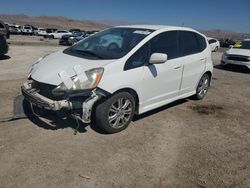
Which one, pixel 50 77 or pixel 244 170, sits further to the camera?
pixel 50 77

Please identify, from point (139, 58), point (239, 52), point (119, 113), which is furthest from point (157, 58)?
point (239, 52)

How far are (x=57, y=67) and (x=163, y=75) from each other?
198cm

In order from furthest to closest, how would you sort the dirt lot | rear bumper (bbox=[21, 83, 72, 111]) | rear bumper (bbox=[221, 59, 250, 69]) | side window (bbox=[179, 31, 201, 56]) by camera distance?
rear bumper (bbox=[221, 59, 250, 69])
side window (bbox=[179, 31, 201, 56])
rear bumper (bbox=[21, 83, 72, 111])
the dirt lot

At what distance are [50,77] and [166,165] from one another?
2291 mm

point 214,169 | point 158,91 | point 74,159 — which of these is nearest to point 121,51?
point 158,91

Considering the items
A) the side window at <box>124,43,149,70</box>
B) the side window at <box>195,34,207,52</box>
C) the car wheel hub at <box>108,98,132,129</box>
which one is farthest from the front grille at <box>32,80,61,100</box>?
the side window at <box>195,34,207,52</box>

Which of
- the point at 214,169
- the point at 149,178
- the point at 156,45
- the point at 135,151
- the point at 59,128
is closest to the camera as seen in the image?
the point at 149,178

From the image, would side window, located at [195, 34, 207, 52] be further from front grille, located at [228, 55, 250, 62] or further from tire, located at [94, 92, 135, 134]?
front grille, located at [228, 55, 250, 62]

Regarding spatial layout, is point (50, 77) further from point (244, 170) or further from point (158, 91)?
point (244, 170)

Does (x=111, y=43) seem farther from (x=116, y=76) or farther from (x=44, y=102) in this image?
(x=44, y=102)

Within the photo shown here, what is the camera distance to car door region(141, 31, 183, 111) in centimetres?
526

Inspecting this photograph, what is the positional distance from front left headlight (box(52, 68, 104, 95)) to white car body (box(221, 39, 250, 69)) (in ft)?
32.5

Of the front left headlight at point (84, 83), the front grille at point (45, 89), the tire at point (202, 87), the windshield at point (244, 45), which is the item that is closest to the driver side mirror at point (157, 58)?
the front left headlight at point (84, 83)

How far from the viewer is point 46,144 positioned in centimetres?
446
